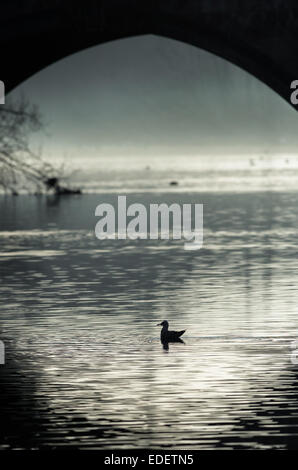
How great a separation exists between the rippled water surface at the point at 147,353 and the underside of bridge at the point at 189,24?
335 cm

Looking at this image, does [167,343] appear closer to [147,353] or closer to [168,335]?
[168,335]

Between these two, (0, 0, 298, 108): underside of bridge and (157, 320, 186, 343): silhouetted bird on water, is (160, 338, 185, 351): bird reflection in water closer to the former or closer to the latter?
(157, 320, 186, 343): silhouetted bird on water

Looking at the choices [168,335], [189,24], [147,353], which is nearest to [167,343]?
[168,335]

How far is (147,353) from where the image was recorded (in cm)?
1664

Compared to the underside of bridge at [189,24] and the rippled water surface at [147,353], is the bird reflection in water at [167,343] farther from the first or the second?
the underside of bridge at [189,24]

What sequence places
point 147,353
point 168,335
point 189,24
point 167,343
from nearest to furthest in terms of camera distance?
1. point 147,353
2. point 167,343
3. point 168,335
4. point 189,24

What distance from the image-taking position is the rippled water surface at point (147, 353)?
12.5m

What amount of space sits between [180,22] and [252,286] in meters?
6.38

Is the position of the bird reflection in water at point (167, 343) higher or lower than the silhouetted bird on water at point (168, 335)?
lower

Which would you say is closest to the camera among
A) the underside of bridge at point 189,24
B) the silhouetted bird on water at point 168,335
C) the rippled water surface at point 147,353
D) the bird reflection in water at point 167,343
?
the rippled water surface at point 147,353

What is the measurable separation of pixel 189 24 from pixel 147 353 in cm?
520

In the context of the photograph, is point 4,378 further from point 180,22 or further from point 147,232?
point 147,232

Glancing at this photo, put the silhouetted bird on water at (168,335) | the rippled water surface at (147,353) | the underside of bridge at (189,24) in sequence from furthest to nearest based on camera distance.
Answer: the underside of bridge at (189,24) < the silhouetted bird on water at (168,335) < the rippled water surface at (147,353)

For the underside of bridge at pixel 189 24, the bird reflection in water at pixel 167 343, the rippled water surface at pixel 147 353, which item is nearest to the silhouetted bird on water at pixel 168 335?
the bird reflection in water at pixel 167 343
